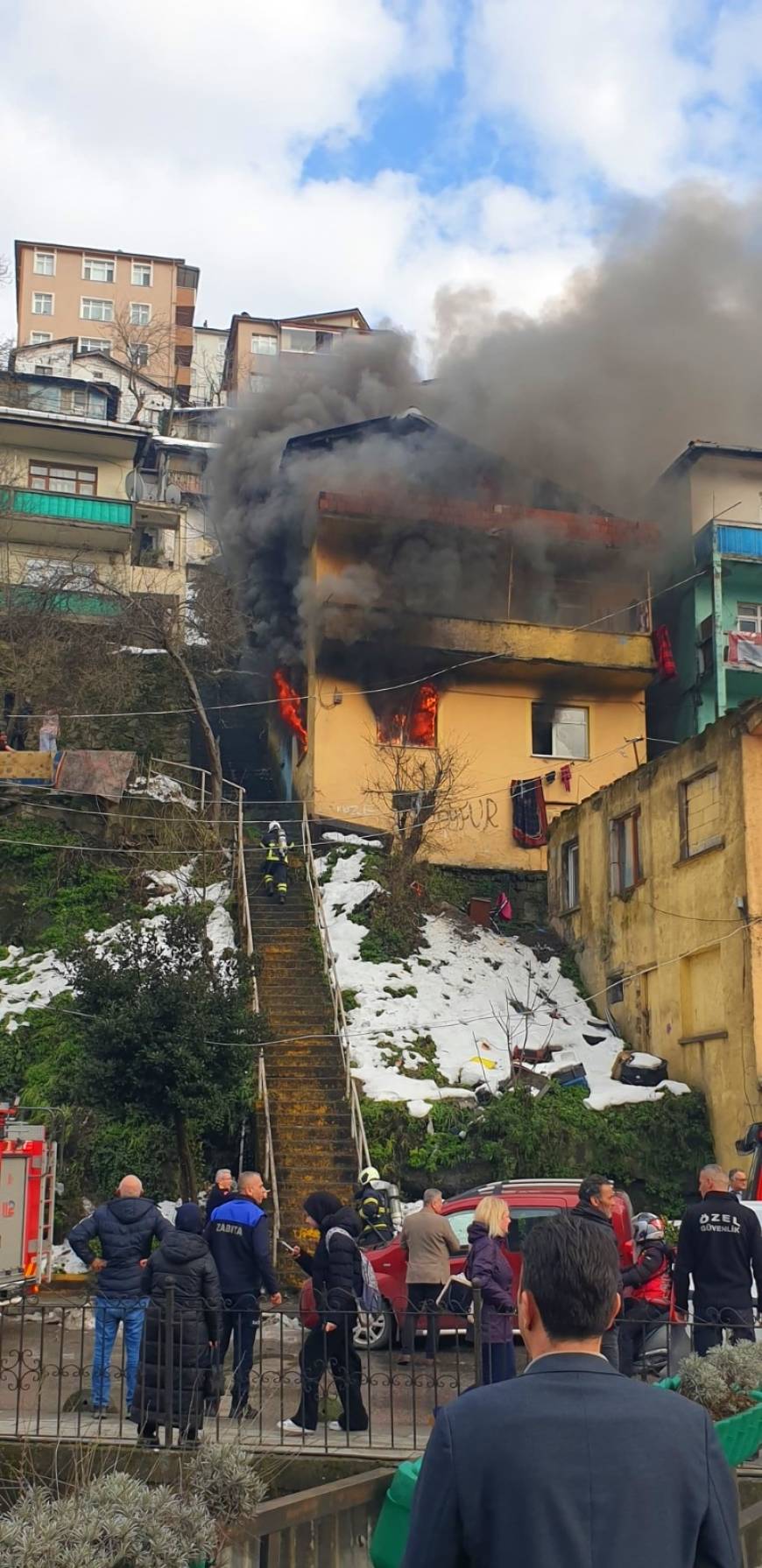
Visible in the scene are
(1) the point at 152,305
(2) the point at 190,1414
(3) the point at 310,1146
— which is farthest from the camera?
(1) the point at 152,305

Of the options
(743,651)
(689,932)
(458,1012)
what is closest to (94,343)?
(743,651)

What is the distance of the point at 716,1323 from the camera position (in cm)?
970

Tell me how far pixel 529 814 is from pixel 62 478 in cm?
2037

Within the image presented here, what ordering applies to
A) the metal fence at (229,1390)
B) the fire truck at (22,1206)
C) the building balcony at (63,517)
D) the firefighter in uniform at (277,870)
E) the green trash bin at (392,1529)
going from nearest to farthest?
the green trash bin at (392,1529) → the metal fence at (229,1390) → the fire truck at (22,1206) → the firefighter in uniform at (277,870) → the building balcony at (63,517)

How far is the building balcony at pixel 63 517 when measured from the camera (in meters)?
40.2

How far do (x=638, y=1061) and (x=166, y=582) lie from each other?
25.3 m

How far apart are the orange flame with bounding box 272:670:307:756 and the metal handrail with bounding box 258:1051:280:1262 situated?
1249cm

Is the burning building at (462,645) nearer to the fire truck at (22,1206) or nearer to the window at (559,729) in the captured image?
the window at (559,729)

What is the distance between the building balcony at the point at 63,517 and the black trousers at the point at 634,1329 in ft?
108

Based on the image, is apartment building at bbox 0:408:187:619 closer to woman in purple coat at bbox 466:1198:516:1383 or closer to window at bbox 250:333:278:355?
window at bbox 250:333:278:355

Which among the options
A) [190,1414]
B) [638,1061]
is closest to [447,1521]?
[190,1414]

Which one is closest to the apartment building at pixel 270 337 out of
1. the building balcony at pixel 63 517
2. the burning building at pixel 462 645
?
the building balcony at pixel 63 517

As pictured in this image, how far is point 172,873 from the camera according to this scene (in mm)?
29141

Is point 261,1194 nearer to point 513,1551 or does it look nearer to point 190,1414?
point 190,1414
